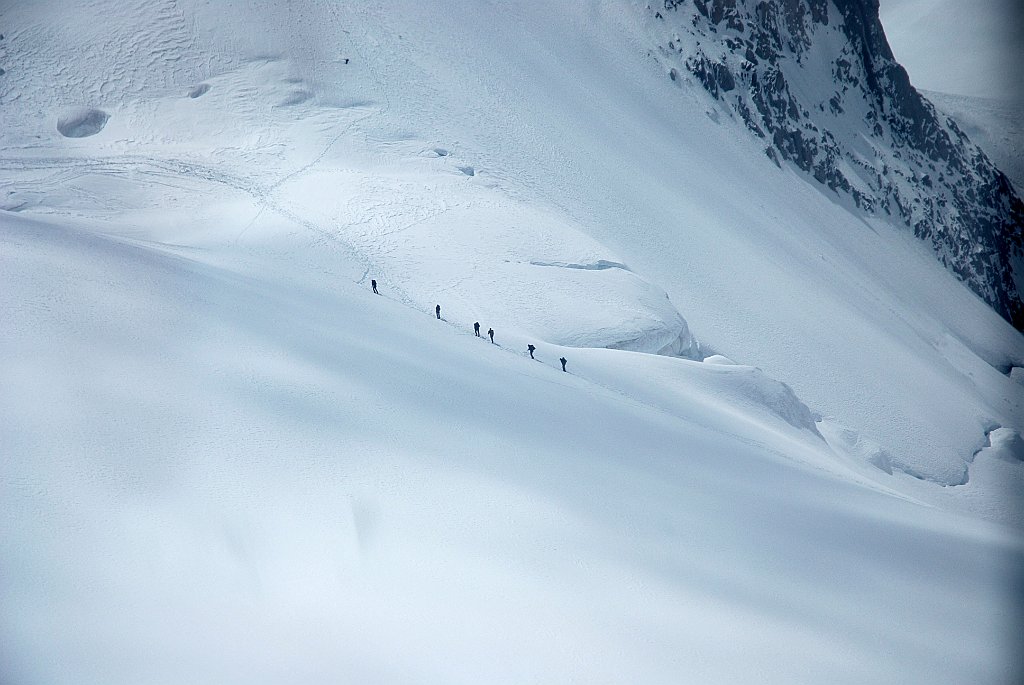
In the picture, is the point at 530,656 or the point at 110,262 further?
the point at 110,262

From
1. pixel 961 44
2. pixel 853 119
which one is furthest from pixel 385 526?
pixel 961 44

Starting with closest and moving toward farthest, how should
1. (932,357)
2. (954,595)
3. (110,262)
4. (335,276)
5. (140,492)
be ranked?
(140,492) < (954,595) < (110,262) < (335,276) < (932,357)

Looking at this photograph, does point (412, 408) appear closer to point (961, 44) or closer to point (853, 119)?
point (853, 119)

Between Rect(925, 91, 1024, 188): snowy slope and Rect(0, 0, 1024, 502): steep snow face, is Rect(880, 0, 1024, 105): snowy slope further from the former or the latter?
Rect(0, 0, 1024, 502): steep snow face

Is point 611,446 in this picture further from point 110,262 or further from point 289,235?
point 289,235

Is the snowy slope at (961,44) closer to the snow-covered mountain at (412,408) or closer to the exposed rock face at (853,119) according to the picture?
the exposed rock face at (853,119)

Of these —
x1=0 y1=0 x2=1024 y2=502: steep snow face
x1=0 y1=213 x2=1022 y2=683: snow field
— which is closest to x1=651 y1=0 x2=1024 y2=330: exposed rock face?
x1=0 y1=0 x2=1024 y2=502: steep snow face

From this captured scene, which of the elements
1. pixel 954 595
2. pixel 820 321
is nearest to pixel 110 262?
pixel 954 595
